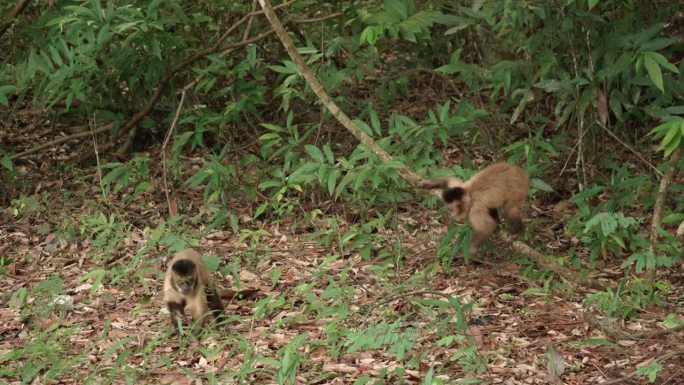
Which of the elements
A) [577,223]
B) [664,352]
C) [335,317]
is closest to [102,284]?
[335,317]

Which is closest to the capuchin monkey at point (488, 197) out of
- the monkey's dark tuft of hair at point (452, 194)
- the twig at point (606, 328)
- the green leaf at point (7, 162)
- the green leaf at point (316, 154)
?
the monkey's dark tuft of hair at point (452, 194)

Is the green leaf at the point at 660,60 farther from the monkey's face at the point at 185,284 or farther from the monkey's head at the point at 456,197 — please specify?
the monkey's face at the point at 185,284

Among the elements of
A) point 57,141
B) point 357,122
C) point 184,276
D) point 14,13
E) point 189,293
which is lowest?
point 189,293

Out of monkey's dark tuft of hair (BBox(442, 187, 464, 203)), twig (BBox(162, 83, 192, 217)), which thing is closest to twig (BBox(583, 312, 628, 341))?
monkey's dark tuft of hair (BBox(442, 187, 464, 203))

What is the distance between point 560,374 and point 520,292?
58.9 inches

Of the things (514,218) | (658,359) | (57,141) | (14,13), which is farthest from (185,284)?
(14,13)

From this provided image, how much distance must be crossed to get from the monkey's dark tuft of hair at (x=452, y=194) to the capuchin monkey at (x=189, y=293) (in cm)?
197

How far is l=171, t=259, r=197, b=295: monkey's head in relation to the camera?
6.97m

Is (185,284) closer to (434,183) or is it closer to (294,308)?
(294,308)

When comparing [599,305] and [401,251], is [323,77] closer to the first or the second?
[401,251]

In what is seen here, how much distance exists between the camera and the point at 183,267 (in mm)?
6984

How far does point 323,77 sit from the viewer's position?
908 cm

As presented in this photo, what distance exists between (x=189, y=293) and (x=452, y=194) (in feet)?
7.03

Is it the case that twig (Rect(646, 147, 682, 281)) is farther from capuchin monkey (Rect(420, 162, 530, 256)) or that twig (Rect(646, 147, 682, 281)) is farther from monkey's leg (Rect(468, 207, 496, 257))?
monkey's leg (Rect(468, 207, 496, 257))
